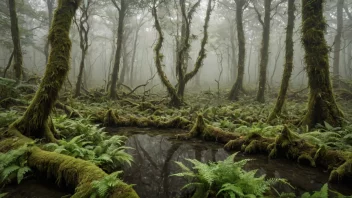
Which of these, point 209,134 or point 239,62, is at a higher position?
point 239,62

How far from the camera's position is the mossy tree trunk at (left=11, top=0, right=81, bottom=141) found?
226 inches

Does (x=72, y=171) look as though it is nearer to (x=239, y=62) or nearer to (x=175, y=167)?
(x=175, y=167)

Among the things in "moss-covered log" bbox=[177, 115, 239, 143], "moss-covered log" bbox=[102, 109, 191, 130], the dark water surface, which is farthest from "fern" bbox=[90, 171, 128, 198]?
"moss-covered log" bbox=[102, 109, 191, 130]

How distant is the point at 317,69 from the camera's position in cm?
777

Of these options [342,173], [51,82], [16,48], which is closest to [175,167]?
[342,173]

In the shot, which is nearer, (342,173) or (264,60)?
(342,173)

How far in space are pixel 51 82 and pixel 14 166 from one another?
241cm

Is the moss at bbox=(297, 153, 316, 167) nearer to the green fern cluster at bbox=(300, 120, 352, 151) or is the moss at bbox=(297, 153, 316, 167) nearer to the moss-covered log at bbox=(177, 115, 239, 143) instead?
the green fern cluster at bbox=(300, 120, 352, 151)

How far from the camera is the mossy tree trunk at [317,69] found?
7668mm

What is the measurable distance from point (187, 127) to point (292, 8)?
8.38 meters

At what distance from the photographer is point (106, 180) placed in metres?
3.21

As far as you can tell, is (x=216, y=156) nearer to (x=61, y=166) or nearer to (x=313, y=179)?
(x=313, y=179)

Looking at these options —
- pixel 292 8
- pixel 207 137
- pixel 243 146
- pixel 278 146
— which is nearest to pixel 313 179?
pixel 278 146

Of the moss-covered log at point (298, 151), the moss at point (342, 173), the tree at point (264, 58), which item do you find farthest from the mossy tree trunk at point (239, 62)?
the moss at point (342, 173)
